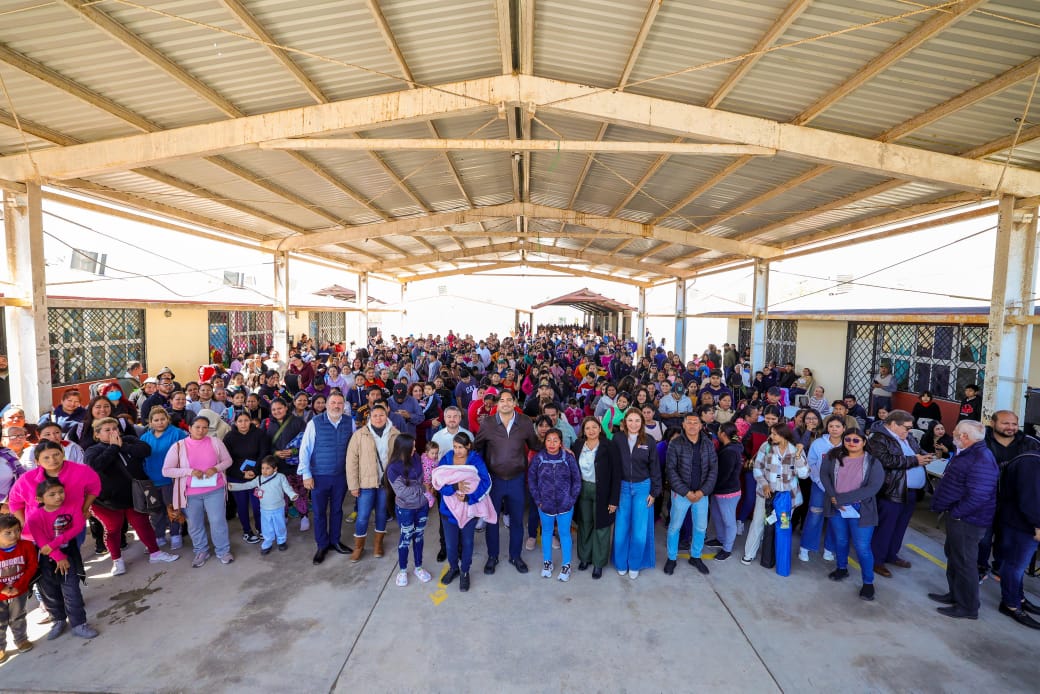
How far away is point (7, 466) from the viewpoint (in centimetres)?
390

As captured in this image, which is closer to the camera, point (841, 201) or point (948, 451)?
point (948, 451)

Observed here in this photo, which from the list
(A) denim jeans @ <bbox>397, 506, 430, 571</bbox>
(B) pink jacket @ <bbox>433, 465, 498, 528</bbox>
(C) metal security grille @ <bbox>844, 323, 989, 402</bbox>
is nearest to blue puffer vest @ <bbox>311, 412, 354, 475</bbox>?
(A) denim jeans @ <bbox>397, 506, 430, 571</bbox>

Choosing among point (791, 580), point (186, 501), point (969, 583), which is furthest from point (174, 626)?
point (969, 583)

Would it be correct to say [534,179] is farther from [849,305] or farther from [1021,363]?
[1021,363]

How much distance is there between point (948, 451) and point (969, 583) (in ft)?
8.27

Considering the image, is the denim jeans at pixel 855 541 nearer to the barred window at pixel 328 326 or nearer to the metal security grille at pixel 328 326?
the barred window at pixel 328 326

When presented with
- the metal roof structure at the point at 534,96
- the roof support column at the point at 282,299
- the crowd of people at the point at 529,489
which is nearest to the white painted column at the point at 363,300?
the roof support column at the point at 282,299

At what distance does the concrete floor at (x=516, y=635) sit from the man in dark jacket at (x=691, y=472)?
0.46 m

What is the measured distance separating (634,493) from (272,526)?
3.43 m

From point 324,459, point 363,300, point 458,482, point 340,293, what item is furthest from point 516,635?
point 340,293

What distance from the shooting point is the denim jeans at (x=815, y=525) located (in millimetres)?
4430

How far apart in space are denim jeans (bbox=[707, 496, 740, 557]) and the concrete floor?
0.28 meters

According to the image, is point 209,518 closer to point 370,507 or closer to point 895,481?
point 370,507

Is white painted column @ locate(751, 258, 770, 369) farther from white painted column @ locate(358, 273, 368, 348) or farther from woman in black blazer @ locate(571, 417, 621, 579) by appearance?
white painted column @ locate(358, 273, 368, 348)
